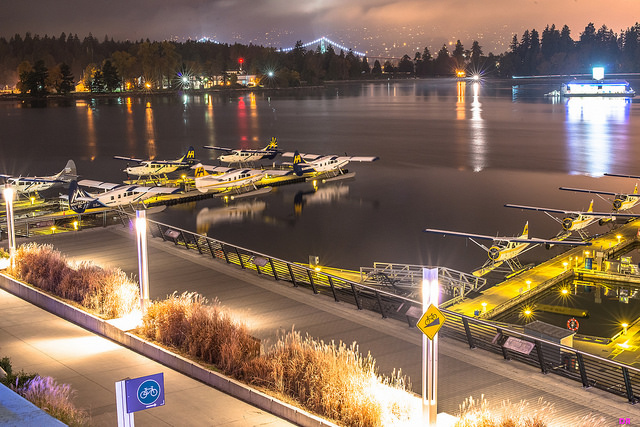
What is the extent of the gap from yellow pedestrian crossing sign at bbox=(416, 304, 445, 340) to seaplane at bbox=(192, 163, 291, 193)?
48.6 metres

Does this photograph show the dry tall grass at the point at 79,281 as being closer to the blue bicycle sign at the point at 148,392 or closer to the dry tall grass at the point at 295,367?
the dry tall grass at the point at 295,367

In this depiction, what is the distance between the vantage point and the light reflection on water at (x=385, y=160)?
45.6 meters

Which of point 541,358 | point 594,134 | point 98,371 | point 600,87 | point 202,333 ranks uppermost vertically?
point 600,87

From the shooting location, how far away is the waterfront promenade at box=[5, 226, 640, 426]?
12164 mm

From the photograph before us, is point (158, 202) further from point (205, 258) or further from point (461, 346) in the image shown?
point (461, 346)

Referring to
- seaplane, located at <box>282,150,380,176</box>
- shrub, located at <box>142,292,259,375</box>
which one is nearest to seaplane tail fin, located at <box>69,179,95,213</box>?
seaplane, located at <box>282,150,380,176</box>

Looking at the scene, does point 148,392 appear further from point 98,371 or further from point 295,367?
point 98,371

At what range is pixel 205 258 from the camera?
24.0 meters

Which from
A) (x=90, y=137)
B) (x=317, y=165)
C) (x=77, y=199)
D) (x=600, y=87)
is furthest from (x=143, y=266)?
(x=600, y=87)

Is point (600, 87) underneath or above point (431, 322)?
above

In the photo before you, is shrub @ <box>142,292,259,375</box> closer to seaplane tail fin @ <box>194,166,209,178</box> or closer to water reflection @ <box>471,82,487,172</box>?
seaplane tail fin @ <box>194,166,209,178</box>

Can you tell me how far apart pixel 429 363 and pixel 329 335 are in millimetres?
5868

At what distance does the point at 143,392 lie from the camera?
8508 millimetres

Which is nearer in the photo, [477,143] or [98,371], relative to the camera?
[98,371]
